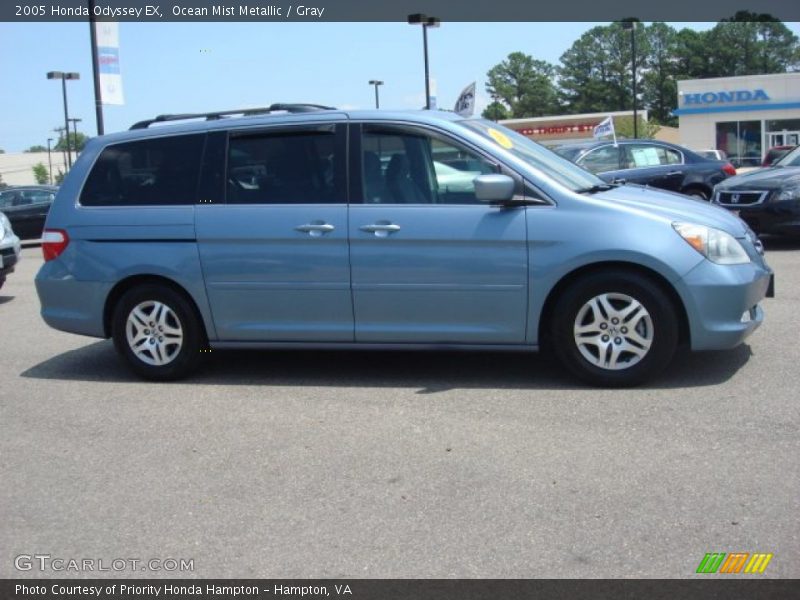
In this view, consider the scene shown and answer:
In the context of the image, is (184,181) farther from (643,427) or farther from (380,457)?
(643,427)

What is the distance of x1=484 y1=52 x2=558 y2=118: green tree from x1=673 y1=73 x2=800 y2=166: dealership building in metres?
54.0

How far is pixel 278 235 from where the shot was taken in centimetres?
623

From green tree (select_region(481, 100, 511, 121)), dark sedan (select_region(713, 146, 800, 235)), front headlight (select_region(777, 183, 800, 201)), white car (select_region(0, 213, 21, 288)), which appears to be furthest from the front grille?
green tree (select_region(481, 100, 511, 121))

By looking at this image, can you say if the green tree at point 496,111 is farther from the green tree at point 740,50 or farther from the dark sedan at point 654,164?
the dark sedan at point 654,164

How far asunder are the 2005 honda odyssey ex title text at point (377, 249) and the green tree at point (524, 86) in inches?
4082

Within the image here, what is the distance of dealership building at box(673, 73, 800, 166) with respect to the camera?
165 ft

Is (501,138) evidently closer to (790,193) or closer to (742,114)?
(790,193)

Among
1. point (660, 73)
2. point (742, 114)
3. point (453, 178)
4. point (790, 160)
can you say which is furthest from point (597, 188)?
point (660, 73)

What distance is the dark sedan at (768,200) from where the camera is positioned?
1175 cm

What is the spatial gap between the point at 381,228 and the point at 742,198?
761 centimetres

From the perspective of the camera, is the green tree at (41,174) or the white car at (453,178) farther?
the green tree at (41,174)

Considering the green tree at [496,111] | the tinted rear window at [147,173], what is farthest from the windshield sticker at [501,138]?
the green tree at [496,111]

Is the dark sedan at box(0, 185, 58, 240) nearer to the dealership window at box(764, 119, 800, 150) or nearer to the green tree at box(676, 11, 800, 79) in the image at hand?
the dealership window at box(764, 119, 800, 150)
